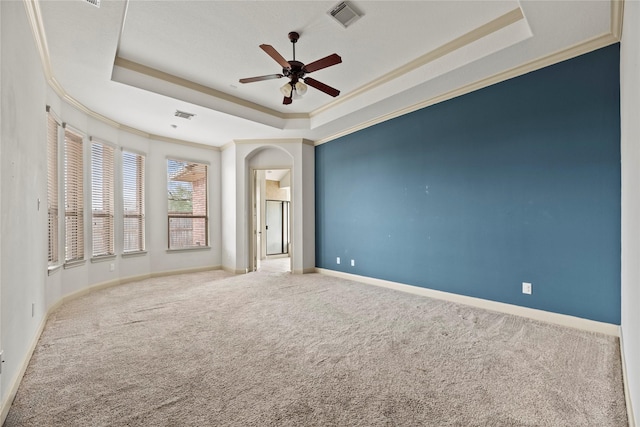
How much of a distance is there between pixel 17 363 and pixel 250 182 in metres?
4.79

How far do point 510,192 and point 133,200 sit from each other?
604 cm

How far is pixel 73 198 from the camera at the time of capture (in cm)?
439

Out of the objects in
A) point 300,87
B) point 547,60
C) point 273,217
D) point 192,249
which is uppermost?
point 547,60

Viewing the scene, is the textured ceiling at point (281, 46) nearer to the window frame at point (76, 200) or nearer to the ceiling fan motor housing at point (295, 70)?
the ceiling fan motor housing at point (295, 70)

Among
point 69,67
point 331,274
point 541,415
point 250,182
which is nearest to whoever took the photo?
point 541,415

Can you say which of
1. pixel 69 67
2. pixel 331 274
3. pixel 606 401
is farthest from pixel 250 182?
pixel 606 401

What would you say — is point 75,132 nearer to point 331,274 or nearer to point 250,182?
point 250,182

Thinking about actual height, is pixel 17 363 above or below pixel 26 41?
below

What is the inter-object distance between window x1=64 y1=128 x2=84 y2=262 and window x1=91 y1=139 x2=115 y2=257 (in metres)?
0.27

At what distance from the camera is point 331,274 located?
6047mm

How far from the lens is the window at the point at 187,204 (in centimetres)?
627

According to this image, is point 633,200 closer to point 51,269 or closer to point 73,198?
point 51,269

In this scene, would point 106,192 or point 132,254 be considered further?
point 132,254

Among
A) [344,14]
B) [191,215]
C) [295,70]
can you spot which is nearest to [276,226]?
[191,215]
